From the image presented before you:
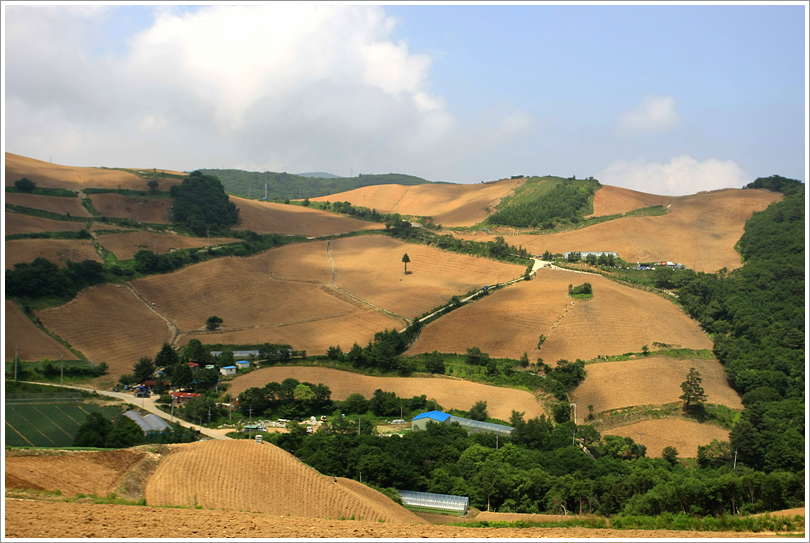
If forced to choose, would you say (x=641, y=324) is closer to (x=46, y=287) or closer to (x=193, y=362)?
(x=193, y=362)

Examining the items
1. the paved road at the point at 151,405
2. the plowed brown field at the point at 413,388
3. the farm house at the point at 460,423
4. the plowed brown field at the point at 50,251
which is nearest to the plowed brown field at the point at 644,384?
the plowed brown field at the point at 413,388

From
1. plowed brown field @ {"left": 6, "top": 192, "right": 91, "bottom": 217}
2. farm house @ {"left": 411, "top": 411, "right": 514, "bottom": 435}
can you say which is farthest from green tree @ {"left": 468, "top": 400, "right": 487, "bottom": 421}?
plowed brown field @ {"left": 6, "top": 192, "right": 91, "bottom": 217}

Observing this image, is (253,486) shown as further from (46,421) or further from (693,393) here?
(693,393)

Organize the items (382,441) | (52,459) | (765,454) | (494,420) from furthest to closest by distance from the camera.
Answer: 1. (494,420)
2. (765,454)
3. (382,441)
4. (52,459)

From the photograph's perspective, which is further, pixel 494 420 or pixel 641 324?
pixel 641 324

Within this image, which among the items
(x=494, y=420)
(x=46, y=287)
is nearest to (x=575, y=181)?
(x=494, y=420)

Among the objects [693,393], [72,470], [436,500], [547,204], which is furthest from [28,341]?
[547,204]
